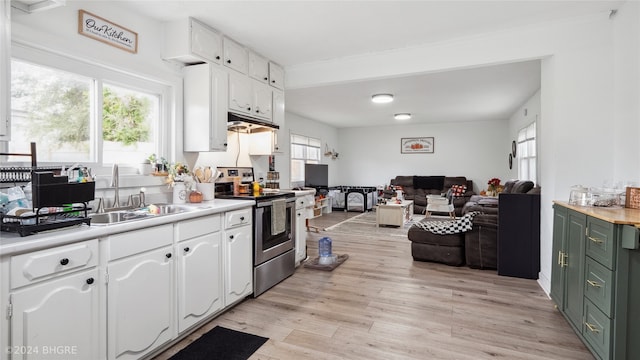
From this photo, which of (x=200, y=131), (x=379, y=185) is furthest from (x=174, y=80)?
(x=379, y=185)

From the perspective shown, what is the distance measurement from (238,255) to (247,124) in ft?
4.59

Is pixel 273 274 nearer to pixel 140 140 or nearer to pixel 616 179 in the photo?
pixel 140 140

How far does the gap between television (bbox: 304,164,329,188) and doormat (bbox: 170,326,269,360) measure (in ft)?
19.1

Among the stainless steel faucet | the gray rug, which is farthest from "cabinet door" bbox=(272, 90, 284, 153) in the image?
the gray rug

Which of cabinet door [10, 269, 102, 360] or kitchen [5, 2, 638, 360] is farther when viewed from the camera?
kitchen [5, 2, 638, 360]

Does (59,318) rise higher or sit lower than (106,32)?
lower

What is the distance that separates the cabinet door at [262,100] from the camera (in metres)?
3.66

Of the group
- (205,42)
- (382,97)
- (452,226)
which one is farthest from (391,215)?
(205,42)

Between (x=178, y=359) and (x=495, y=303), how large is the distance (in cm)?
257

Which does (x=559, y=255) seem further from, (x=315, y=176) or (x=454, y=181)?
(x=454, y=181)

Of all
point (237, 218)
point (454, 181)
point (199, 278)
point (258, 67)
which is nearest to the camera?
point (199, 278)

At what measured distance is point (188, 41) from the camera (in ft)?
9.32

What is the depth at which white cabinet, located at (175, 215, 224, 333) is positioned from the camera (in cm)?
227

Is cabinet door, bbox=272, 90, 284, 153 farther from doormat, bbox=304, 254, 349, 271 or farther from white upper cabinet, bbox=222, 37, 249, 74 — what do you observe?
doormat, bbox=304, 254, 349, 271
